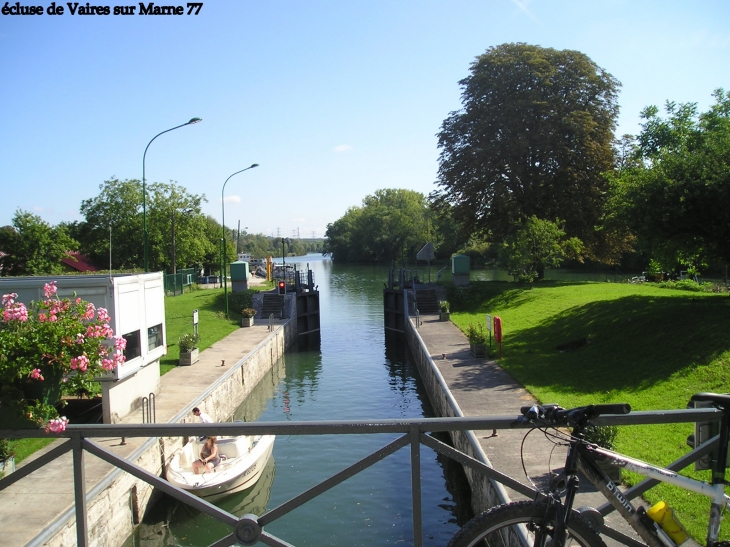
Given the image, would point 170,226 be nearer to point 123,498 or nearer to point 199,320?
point 199,320

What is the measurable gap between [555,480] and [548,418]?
28 cm

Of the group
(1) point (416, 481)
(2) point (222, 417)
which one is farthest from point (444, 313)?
(1) point (416, 481)

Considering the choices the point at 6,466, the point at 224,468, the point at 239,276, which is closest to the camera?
the point at 6,466

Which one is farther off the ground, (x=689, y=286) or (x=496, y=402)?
(x=689, y=286)

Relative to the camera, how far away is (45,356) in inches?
150

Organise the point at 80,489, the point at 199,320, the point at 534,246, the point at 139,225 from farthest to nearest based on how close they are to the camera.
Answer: the point at 139,225
the point at 534,246
the point at 199,320
the point at 80,489

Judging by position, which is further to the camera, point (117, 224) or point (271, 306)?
point (117, 224)

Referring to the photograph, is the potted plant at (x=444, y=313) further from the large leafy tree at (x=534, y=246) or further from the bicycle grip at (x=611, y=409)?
the bicycle grip at (x=611, y=409)

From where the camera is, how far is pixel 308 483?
13.2 meters

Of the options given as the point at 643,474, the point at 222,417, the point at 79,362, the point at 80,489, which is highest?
the point at 79,362

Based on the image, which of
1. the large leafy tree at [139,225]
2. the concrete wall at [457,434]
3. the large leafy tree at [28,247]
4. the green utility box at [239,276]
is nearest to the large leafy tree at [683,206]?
the concrete wall at [457,434]

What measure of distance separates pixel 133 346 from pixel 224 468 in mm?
4240

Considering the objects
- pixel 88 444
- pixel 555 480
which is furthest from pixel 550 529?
pixel 88 444

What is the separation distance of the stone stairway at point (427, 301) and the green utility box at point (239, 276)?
1045cm
